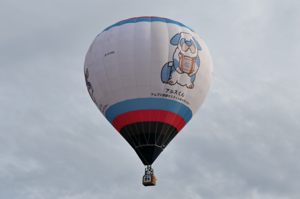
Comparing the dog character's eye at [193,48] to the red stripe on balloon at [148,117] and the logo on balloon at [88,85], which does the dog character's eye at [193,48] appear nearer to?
the red stripe on balloon at [148,117]

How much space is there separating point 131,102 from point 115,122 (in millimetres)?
2275

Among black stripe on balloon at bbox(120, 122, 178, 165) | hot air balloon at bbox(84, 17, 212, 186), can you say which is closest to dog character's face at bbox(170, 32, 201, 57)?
hot air balloon at bbox(84, 17, 212, 186)

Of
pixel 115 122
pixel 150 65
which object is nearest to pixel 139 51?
pixel 150 65

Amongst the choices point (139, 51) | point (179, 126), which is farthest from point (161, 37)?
point (179, 126)

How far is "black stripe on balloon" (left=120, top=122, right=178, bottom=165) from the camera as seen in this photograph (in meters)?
64.6

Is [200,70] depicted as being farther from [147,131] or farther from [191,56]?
[147,131]

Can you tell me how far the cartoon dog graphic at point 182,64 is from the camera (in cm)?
6469

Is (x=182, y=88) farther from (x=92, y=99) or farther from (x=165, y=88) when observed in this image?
(x=92, y=99)

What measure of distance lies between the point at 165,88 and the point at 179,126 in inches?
131

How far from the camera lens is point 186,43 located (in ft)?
217

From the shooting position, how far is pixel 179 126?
66.4 metres

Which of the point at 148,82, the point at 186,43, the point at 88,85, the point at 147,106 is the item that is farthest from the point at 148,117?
the point at 186,43

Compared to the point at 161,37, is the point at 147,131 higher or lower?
lower

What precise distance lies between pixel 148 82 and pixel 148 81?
68 mm
